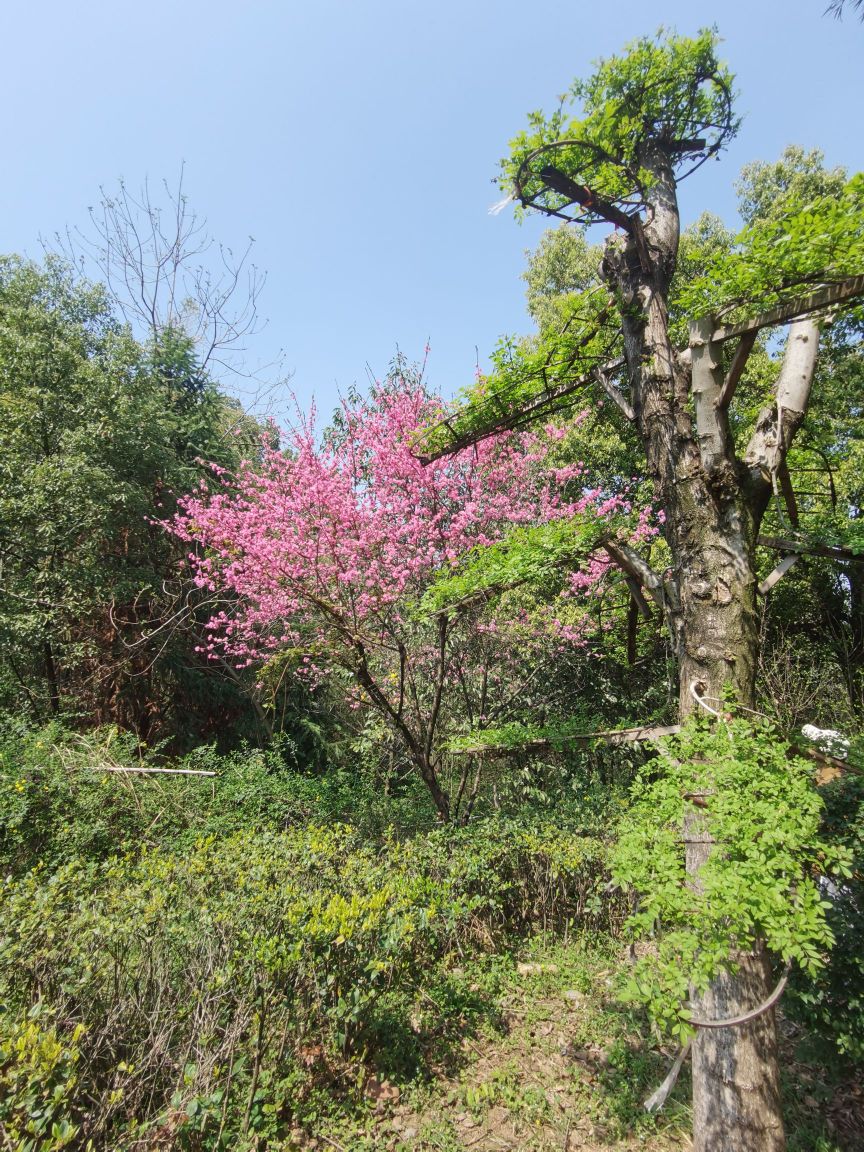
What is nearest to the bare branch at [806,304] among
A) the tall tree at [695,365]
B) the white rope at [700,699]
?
the tall tree at [695,365]

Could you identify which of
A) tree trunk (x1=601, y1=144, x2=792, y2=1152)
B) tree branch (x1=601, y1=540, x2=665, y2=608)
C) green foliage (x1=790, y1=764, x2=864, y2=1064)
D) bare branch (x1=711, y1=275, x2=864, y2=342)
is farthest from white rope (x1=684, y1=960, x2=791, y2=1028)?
bare branch (x1=711, y1=275, x2=864, y2=342)

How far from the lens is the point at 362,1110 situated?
8.44 ft

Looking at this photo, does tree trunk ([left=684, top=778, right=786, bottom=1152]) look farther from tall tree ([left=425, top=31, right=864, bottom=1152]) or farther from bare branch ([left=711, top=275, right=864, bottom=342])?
bare branch ([left=711, top=275, right=864, bottom=342])

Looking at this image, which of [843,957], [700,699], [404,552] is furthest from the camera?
[404,552]

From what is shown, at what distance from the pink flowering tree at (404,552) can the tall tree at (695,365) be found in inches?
76.2

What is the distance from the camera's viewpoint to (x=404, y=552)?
5.61m

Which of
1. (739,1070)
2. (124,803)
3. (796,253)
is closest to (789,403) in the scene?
(796,253)

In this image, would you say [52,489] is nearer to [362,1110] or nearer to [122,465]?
[122,465]

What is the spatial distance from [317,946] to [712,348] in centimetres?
360

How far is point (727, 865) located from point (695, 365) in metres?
2.10

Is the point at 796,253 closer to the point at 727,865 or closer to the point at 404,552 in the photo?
the point at 727,865

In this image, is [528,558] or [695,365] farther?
[528,558]

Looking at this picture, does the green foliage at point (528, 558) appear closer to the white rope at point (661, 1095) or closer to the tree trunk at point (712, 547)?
the tree trunk at point (712, 547)

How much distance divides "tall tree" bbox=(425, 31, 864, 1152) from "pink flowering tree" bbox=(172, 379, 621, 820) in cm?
193
